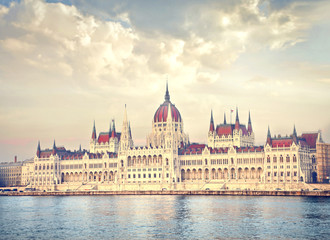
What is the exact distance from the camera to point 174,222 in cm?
8488

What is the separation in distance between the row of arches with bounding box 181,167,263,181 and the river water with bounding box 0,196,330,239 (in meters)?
66.8

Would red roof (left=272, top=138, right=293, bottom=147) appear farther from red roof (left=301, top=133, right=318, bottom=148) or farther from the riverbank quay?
the riverbank quay

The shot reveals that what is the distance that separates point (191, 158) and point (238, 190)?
34.8m

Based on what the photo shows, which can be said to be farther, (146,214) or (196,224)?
(146,214)

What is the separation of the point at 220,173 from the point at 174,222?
10326 cm

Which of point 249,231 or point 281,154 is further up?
point 281,154

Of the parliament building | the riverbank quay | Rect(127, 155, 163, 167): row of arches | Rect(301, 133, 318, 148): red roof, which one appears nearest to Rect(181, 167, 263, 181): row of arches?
the parliament building

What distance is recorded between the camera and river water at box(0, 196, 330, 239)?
2859 inches

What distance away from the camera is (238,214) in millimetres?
93938

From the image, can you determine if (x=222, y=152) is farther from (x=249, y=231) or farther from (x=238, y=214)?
(x=249, y=231)

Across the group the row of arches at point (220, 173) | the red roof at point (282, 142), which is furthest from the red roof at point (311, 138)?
the row of arches at point (220, 173)

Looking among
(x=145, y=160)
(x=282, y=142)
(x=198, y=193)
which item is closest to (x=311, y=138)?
(x=282, y=142)

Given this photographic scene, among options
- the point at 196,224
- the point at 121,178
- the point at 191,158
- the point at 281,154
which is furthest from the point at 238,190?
the point at 196,224

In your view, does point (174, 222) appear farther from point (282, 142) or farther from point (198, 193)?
point (282, 142)
